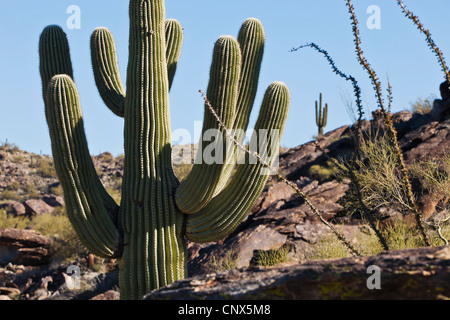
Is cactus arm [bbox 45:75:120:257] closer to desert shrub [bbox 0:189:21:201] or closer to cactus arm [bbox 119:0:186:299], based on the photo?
cactus arm [bbox 119:0:186:299]

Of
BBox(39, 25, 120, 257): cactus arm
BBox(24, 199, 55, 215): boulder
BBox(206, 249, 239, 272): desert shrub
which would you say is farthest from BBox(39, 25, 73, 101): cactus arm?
BBox(24, 199, 55, 215): boulder

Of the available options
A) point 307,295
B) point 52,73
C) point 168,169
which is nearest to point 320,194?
point 168,169

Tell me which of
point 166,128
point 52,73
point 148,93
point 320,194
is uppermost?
point 52,73

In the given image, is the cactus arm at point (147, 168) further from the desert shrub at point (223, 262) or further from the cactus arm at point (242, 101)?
the desert shrub at point (223, 262)

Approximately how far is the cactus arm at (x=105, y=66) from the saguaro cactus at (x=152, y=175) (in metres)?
0.79

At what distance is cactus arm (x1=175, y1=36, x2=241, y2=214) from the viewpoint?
5.89 metres

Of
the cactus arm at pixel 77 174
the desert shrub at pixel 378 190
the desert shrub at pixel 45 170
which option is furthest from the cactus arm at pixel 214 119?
the desert shrub at pixel 45 170

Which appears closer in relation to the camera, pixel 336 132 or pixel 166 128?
pixel 166 128

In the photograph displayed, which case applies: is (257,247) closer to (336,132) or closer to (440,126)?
(440,126)
